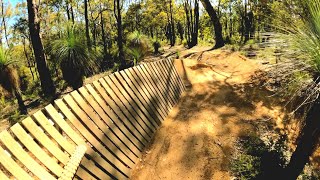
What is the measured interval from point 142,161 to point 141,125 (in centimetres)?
66

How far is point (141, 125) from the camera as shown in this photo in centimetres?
468

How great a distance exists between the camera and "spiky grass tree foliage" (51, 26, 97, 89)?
7.18m

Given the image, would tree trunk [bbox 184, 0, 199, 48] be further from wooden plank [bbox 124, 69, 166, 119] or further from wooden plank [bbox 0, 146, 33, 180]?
wooden plank [bbox 0, 146, 33, 180]

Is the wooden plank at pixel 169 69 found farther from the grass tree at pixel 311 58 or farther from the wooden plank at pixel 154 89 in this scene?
the grass tree at pixel 311 58

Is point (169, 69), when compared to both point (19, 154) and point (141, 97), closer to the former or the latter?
point (141, 97)

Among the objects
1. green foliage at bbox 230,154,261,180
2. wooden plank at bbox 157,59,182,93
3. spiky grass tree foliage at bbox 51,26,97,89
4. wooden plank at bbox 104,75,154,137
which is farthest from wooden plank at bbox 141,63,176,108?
green foliage at bbox 230,154,261,180

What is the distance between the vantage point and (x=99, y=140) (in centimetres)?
357

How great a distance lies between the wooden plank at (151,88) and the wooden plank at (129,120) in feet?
3.23

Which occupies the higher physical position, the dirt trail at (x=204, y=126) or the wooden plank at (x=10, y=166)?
the wooden plank at (x=10, y=166)

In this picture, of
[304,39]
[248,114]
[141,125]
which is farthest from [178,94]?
[304,39]

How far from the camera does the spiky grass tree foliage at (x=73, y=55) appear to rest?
283 inches

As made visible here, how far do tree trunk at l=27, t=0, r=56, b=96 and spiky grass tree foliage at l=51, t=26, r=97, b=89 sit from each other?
0.90 metres

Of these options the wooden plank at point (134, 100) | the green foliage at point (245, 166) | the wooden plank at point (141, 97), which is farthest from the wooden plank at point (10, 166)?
the green foliage at point (245, 166)

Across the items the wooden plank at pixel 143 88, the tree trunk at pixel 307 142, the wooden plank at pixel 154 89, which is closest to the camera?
the tree trunk at pixel 307 142
